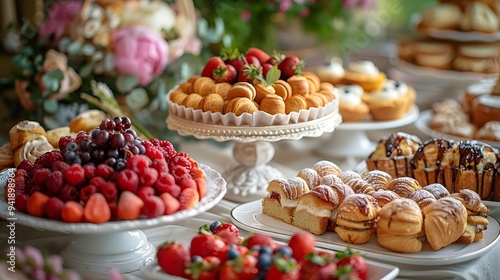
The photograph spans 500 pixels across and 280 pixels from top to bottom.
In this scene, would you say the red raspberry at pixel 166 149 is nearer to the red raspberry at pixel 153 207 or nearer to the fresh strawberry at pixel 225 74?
the red raspberry at pixel 153 207

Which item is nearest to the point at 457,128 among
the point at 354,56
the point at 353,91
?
the point at 353,91

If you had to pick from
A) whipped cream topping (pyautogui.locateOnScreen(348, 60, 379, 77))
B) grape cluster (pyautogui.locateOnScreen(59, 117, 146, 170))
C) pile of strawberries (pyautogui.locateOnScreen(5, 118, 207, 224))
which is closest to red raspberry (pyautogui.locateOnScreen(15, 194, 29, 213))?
pile of strawberries (pyautogui.locateOnScreen(5, 118, 207, 224))

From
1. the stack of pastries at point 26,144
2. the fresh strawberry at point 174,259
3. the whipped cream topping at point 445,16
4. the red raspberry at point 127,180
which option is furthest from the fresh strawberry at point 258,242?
the whipped cream topping at point 445,16

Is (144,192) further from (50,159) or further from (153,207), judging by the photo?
(50,159)

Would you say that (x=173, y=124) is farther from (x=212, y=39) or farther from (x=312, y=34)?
(x=312, y=34)

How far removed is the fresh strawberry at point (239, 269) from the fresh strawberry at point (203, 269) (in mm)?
17

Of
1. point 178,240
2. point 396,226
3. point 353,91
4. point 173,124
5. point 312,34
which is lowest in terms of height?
point 178,240

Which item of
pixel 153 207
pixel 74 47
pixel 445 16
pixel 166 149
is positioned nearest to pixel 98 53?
pixel 74 47

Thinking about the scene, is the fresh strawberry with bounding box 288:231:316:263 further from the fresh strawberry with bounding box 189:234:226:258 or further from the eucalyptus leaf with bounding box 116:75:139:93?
the eucalyptus leaf with bounding box 116:75:139:93

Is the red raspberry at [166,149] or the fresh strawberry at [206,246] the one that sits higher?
the red raspberry at [166,149]

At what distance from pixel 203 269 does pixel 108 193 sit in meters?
0.23

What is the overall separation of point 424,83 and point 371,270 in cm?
200

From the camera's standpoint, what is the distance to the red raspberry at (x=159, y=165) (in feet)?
3.99

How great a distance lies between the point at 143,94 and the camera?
7.06 feet
